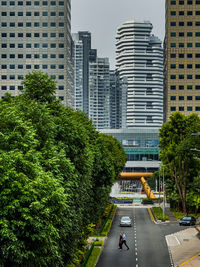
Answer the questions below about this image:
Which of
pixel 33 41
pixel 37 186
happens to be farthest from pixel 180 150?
pixel 33 41

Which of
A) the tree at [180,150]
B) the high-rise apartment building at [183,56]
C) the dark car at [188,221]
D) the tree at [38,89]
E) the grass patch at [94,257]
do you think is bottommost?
the dark car at [188,221]

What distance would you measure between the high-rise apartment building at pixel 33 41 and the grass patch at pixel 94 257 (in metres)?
92.9

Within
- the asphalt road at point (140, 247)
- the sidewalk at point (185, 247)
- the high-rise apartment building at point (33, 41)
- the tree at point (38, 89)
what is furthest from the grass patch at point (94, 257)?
the high-rise apartment building at point (33, 41)

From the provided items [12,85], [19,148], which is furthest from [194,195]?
[12,85]

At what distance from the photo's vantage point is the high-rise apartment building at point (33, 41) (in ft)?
440

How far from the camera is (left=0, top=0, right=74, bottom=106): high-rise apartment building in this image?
134 m

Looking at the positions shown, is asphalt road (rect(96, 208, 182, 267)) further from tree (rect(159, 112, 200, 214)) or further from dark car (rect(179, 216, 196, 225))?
tree (rect(159, 112, 200, 214))

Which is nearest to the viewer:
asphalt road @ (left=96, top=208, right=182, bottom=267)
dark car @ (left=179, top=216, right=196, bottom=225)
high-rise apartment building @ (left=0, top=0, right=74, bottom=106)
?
asphalt road @ (left=96, top=208, right=182, bottom=267)

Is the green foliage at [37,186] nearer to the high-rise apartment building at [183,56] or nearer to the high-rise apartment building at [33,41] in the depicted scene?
the high-rise apartment building at [183,56]

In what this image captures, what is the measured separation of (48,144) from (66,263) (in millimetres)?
7080

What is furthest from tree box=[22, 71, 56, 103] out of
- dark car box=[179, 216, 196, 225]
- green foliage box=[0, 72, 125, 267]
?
dark car box=[179, 216, 196, 225]

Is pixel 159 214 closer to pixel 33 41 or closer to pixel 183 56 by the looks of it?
pixel 183 56

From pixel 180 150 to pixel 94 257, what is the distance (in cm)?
3364

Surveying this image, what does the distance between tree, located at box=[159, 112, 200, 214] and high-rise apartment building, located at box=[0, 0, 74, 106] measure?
203 ft
